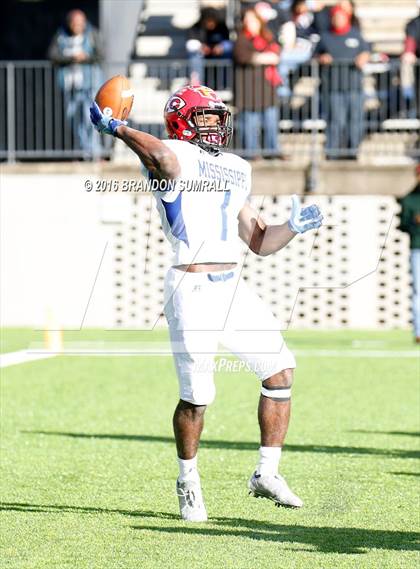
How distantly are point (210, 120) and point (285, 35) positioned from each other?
12.4 m

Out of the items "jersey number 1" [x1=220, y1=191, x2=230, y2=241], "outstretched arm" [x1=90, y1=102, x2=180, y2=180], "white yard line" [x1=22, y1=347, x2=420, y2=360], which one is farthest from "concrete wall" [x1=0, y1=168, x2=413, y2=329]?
"outstretched arm" [x1=90, y1=102, x2=180, y2=180]

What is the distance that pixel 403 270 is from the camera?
1908 centimetres

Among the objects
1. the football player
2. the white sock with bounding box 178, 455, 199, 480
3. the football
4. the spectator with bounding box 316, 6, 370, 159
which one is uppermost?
the spectator with bounding box 316, 6, 370, 159

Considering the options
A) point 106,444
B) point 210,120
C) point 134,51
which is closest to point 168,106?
point 210,120

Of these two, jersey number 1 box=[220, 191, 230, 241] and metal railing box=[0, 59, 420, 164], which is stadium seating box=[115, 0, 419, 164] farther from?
jersey number 1 box=[220, 191, 230, 241]

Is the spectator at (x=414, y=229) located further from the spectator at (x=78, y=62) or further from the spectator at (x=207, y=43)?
the spectator at (x=78, y=62)

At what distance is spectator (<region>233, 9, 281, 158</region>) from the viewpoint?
18.1 m

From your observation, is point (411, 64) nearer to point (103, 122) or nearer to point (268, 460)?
point (103, 122)

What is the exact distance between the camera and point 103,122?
643 cm

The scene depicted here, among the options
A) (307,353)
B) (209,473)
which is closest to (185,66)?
(307,353)

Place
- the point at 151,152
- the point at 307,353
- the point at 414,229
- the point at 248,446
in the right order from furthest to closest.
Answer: the point at 414,229 → the point at 307,353 → the point at 248,446 → the point at 151,152

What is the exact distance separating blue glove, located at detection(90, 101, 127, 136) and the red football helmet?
258mm

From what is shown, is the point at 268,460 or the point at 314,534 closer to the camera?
the point at 314,534

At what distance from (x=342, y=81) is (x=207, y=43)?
2125mm
